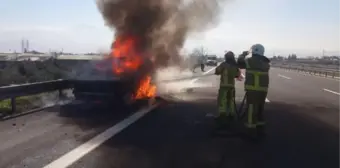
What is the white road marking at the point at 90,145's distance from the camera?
653 centimetres

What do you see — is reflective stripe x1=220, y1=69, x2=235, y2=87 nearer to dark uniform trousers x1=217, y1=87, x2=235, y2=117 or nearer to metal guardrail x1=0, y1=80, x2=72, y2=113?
dark uniform trousers x1=217, y1=87, x2=235, y2=117

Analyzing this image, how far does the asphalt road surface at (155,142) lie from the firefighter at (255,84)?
0.34m

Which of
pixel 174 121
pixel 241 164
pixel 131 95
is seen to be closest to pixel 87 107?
pixel 131 95

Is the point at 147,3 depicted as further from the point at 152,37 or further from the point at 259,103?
the point at 259,103

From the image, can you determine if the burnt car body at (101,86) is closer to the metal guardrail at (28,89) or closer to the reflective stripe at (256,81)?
the metal guardrail at (28,89)

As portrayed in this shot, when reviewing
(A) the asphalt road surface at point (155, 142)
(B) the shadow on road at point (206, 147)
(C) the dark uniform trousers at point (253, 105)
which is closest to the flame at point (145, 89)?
(A) the asphalt road surface at point (155, 142)

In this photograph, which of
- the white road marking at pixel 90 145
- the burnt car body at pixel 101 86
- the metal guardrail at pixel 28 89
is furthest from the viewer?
the burnt car body at pixel 101 86

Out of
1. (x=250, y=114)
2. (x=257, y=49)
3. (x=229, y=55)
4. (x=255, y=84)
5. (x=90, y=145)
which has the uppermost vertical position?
(x=257, y=49)

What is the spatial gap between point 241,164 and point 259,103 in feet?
7.49

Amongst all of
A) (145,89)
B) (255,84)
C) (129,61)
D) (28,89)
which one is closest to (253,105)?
(255,84)

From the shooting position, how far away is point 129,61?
1578cm

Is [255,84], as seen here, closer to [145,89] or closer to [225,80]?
[225,80]

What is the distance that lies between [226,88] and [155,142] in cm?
218

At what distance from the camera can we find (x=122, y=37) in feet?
56.4
